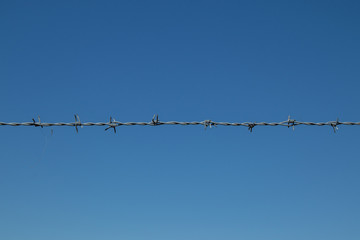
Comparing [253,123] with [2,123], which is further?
[253,123]

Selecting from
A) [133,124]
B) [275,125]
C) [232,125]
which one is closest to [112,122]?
[133,124]

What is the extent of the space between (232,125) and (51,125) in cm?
274

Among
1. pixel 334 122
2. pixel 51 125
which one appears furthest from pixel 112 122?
pixel 334 122

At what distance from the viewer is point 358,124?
5.71 meters

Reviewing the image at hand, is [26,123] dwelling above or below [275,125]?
below

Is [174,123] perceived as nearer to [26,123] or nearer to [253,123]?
[253,123]

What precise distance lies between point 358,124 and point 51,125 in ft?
15.3

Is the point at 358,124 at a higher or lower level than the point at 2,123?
higher

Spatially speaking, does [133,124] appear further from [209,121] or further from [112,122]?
[209,121]

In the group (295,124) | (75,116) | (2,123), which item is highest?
(295,124)

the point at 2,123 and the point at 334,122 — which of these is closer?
the point at 2,123

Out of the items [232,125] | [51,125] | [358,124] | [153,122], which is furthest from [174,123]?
[358,124]

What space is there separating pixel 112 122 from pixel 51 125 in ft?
2.99

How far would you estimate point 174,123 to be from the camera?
5.58m
